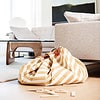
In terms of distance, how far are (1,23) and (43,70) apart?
14.2ft

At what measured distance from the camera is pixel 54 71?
192 cm

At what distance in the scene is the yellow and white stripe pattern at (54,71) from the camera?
74.2 inches

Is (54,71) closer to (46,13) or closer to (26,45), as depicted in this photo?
(26,45)

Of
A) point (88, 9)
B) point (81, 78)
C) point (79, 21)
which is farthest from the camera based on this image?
point (88, 9)

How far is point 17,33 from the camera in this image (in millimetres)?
4617

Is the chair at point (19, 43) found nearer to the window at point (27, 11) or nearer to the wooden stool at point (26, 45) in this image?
the wooden stool at point (26, 45)

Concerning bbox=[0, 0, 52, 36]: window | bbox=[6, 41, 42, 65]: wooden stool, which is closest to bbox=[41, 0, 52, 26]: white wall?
bbox=[0, 0, 52, 36]: window

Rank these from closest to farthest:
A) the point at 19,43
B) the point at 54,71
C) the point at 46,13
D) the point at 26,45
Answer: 1. the point at 54,71
2. the point at 26,45
3. the point at 19,43
4. the point at 46,13

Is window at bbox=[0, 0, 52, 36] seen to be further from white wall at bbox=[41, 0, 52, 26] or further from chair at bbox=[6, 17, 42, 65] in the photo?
chair at bbox=[6, 17, 42, 65]

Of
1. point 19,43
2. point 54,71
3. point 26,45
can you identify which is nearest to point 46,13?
point 19,43

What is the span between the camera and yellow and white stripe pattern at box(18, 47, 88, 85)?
6.19ft

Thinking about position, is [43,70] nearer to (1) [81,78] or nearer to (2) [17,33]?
(1) [81,78]

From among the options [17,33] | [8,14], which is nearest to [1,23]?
[8,14]

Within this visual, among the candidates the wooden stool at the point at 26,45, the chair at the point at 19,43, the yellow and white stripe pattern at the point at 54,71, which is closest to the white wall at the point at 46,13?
the chair at the point at 19,43
